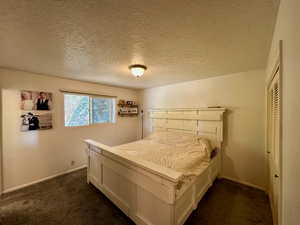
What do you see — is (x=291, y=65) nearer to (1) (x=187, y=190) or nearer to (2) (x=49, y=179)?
(1) (x=187, y=190)

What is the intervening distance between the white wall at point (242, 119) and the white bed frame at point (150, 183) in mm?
250

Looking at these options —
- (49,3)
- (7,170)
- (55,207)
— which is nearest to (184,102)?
(49,3)

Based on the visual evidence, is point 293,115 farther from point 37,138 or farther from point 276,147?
point 37,138

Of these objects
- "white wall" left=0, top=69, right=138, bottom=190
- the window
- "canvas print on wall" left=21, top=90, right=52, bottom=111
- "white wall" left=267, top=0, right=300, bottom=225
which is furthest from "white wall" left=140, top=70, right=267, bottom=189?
"canvas print on wall" left=21, top=90, right=52, bottom=111

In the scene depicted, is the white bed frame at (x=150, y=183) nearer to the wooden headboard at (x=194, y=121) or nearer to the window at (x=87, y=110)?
the wooden headboard at (x=194, y=121)

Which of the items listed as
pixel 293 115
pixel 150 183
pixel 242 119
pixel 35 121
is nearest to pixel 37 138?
pixel 35 121

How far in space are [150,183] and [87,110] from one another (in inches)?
116

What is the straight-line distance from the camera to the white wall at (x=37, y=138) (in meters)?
2.39

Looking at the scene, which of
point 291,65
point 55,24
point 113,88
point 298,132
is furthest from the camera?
point 113,88

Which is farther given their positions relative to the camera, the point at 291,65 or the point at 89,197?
the point at 89,197

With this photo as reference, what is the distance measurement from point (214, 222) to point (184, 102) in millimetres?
2566

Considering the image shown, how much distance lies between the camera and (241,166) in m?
2.67

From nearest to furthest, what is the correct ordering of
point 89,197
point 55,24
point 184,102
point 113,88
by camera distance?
point 55,24, point 89,197, point 184,102, point 113,88

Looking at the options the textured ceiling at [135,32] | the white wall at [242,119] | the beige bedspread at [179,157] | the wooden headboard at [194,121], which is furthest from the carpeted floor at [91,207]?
the textured ceiling at [135,32]
